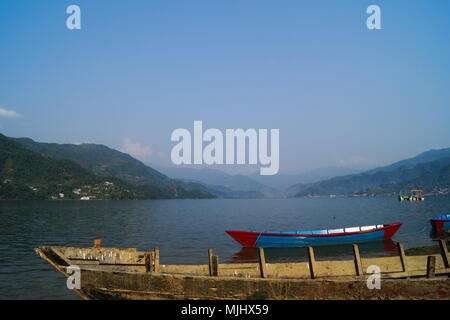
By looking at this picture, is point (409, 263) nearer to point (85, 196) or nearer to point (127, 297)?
point (127, 297)

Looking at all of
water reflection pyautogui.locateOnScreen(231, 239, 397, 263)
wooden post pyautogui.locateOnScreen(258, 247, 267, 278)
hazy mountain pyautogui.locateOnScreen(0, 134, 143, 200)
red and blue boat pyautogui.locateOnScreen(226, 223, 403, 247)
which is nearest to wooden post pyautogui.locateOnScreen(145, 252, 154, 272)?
wooden post pyautogui.locateOnScreen(258, 247, 267, 278)

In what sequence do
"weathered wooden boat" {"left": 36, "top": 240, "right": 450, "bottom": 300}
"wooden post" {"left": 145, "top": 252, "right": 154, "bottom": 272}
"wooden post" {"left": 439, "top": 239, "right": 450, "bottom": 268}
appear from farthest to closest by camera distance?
"wooden post" {"left": 145, "top": 252, "right": 154, "bottom": 272}
"wooden post" {"left": 439, "top": 239, "right": 450, "bottom": 268}
"weathered wooden boat" {"left": 36, "top": 240, "right": 450, "bottom": 300}

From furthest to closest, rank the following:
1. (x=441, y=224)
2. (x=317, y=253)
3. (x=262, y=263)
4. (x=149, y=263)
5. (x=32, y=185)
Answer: (x=32, y=185), (x=441, y=224), (x=317, y=253), (x=149, y=263), (x=262, y=263)

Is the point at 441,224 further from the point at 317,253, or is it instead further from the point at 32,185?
the point at 32,185

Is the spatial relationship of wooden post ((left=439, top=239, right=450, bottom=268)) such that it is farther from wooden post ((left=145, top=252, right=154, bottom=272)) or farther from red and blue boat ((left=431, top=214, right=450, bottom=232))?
red and blue boat ((left=431, top=214, right=450, bottom=232))

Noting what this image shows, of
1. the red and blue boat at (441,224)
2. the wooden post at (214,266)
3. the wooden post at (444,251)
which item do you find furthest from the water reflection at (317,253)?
the wooden post at (214,266)

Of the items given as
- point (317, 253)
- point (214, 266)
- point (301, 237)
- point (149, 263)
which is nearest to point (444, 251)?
point (214, 266)

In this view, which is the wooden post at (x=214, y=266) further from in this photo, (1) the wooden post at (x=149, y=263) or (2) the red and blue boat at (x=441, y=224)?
(2) the red and blue boat at (x=441, y=224)

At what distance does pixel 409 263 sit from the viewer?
47.9 feet

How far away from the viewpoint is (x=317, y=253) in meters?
30.9

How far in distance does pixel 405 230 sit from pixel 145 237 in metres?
38.8

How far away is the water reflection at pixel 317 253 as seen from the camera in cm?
2854

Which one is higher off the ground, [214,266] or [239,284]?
[214,266]

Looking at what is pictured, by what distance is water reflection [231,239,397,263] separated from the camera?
28.5 meters
